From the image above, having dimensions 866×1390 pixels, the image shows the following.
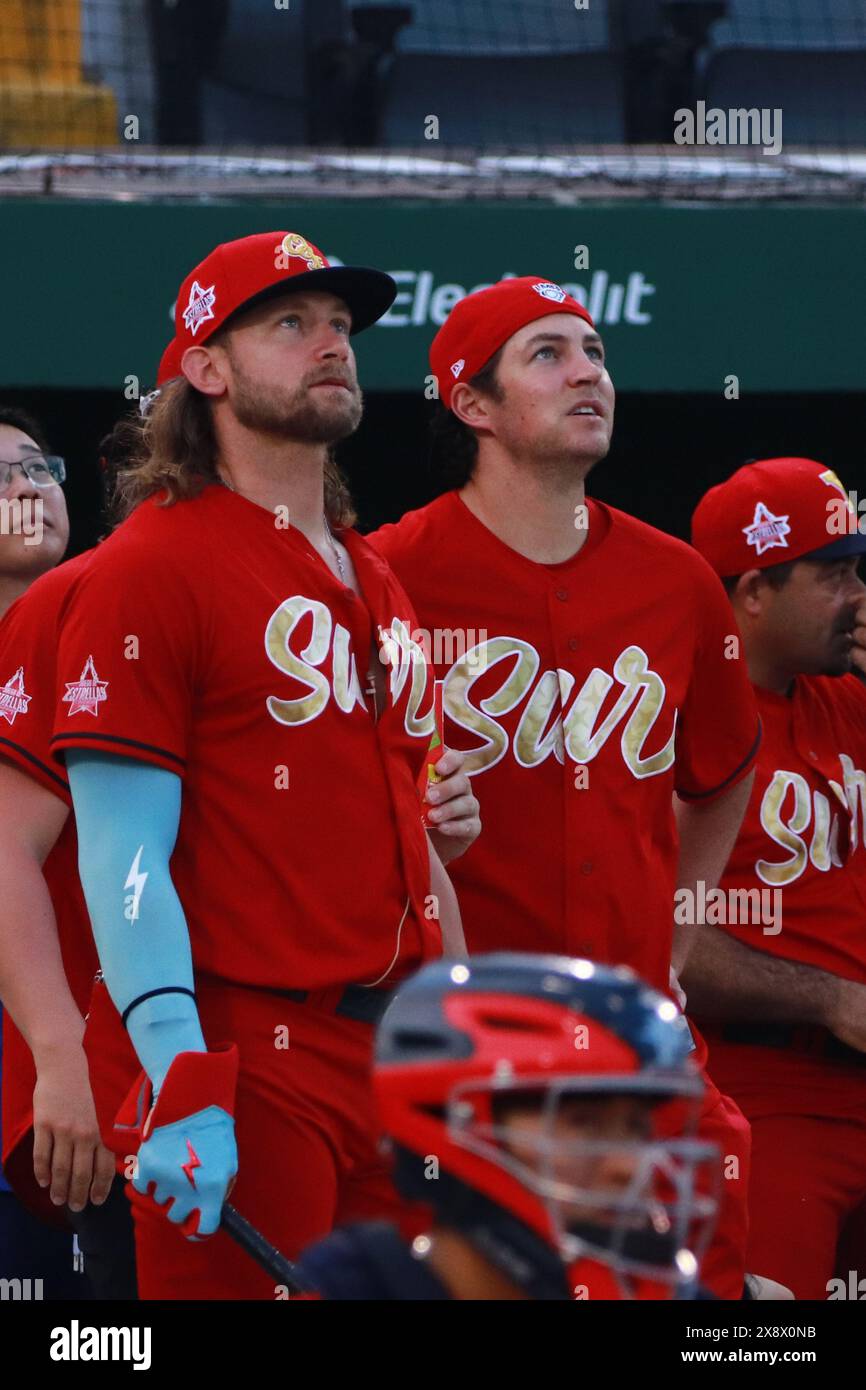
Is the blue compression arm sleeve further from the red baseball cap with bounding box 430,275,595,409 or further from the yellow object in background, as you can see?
the yellow object in background

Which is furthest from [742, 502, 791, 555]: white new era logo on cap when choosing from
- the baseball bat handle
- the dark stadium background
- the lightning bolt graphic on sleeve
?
the baseball bat handle

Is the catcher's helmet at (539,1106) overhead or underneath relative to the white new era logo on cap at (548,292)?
underneath

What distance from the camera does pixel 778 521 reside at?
3.99m

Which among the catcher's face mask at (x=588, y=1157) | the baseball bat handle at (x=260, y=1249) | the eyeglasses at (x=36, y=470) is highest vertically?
the eyeglasses at (x=36, y=470)

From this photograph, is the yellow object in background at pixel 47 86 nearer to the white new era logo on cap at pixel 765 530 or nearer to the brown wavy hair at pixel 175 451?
the white new era logo on cap at pixel 765 530

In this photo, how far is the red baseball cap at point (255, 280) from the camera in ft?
9.30

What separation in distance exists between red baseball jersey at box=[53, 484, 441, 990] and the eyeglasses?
3.18 ft

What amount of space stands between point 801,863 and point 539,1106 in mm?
2240

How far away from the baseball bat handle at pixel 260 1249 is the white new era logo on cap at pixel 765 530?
1.96 metres

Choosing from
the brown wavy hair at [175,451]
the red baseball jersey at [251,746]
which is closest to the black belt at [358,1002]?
the red baseball jersey at [251,746]

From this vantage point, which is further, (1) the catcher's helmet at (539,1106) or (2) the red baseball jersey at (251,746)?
(2) the red baseball jersey at (251,746)

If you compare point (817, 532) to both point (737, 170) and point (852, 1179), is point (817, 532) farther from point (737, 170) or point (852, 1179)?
point (737, 170)

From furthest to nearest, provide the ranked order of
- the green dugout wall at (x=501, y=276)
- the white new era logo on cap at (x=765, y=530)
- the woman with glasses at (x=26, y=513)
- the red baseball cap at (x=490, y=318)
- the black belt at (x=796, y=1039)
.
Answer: the green dugout wall at (x=501, y=276), the white new era logo on cap at (x=765, y=530), the black belt at (x=796, y=1039), the woman with glasses at (x=26, y=513), the red baseball cap at (x=490, y=318)

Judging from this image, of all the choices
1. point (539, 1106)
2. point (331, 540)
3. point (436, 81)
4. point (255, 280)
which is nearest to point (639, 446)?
point (436, 81)
